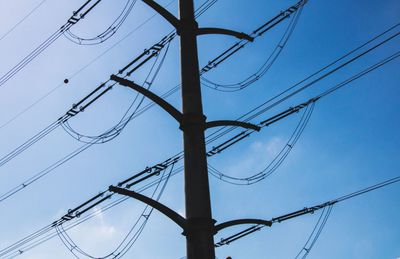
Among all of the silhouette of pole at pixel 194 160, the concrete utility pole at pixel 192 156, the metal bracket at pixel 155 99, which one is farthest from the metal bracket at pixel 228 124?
the metal bracket at pixel 155 99

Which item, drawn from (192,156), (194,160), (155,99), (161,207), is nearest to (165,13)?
(155,99)

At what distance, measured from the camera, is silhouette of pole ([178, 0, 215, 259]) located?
8883 mm

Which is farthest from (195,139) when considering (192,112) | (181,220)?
(181,220)

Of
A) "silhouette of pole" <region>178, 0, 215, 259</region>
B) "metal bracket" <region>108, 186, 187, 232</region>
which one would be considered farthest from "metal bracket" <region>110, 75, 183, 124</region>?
"metal bracket" <region>108, 186, 187, 232</region>

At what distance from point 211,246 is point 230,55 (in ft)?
28.5

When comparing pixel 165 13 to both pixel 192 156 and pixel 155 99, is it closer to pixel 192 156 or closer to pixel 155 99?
pixel 155 99

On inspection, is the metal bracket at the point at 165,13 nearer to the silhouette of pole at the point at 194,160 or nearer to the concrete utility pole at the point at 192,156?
the concrete utility pole at the point at 192,156

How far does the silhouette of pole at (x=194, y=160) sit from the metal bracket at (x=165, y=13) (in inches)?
10.7

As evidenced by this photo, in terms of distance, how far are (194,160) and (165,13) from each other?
470 centimetres

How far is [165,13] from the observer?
1242 cm

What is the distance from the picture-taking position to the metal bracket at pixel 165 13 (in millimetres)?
12242

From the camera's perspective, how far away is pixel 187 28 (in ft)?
39.6

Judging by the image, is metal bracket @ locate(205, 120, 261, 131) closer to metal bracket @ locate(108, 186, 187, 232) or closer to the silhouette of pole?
the silhouette of pole

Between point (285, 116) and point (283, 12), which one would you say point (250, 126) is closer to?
point (285, 116)
